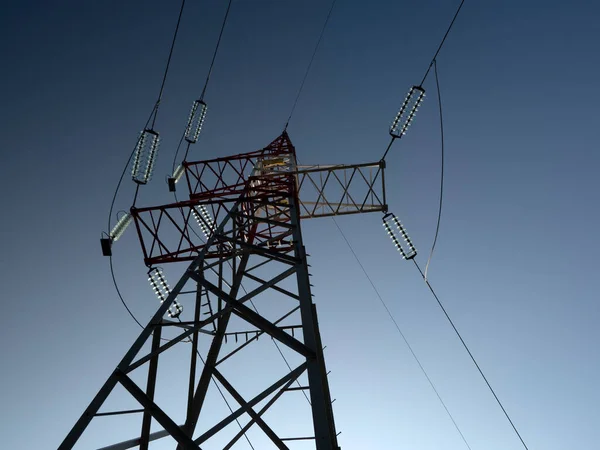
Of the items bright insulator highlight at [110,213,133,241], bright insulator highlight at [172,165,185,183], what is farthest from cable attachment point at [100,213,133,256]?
bright insulator highlight at [172,165,185,183]

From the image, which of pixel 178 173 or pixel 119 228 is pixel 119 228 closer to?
pixel 119 228

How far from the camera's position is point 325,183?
44.0 ft

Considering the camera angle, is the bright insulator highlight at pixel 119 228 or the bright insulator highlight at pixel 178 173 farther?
the bright insulator highlight at pixel 178 173

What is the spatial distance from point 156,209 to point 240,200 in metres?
2.73

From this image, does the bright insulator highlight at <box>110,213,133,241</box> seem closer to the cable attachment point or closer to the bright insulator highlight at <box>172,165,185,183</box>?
the cable attachment point

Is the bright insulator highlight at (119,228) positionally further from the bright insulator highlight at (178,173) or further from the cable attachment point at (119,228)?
the bright insulator highlight at (178,173)

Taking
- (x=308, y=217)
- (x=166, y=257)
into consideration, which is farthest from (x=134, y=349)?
(x=308, y=217)

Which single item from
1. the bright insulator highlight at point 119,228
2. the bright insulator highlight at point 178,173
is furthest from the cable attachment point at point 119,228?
the bright insulator highlight at point 178,173

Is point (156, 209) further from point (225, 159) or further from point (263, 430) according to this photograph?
point (263, 430)

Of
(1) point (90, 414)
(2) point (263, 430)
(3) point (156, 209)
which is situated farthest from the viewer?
(3) point (156, 209)

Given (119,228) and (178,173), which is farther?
(178,173)

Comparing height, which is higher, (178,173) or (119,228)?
(178,173)

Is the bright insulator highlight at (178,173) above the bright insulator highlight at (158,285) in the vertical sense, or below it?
above

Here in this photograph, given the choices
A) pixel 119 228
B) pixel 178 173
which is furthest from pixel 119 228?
pixel 178 173
